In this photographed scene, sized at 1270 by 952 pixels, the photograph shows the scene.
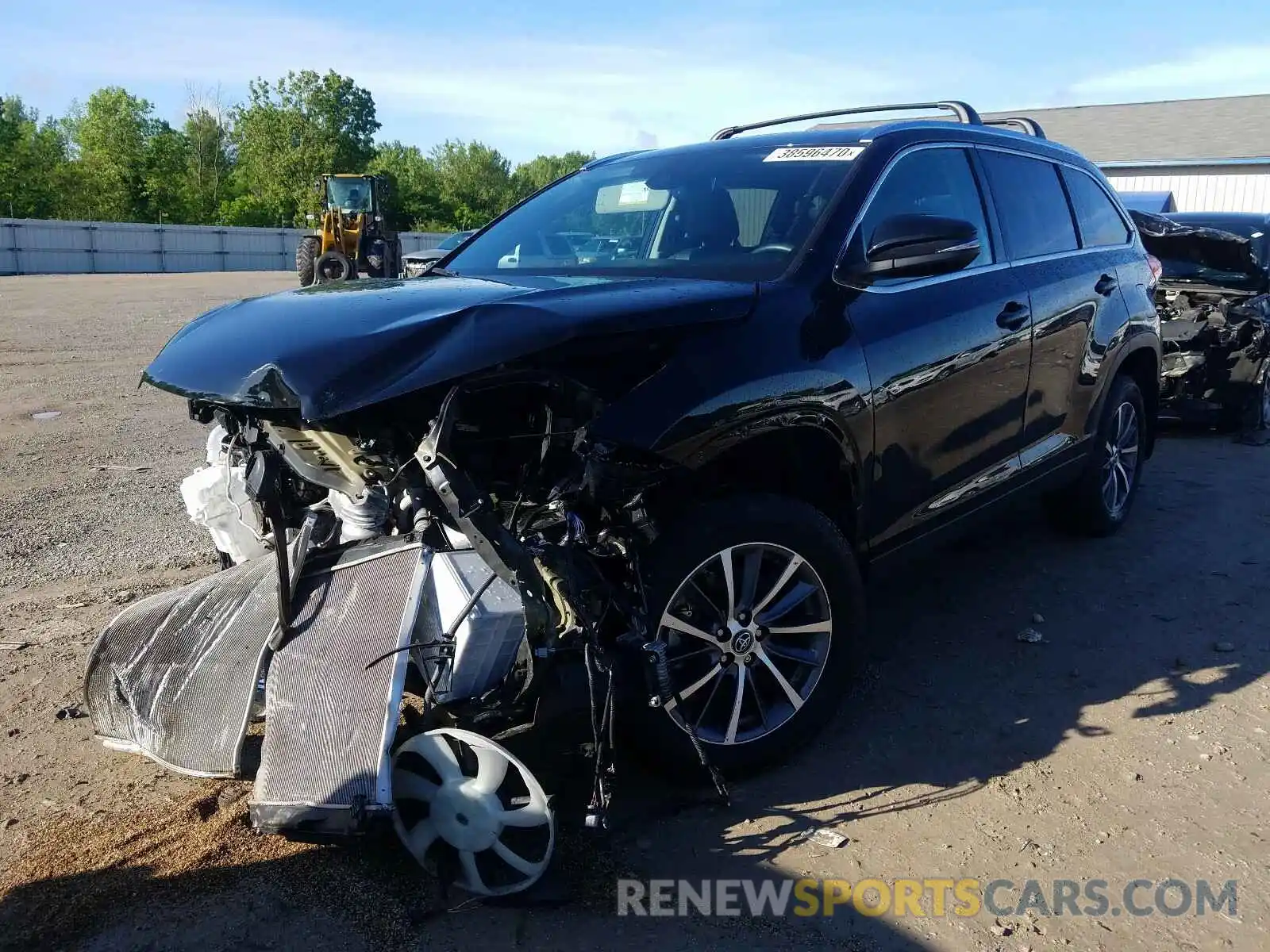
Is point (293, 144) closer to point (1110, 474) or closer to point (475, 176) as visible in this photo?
point (475, 176)

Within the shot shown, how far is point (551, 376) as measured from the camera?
2.87m

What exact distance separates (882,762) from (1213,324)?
22.8 ft

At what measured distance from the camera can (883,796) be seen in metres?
3.35

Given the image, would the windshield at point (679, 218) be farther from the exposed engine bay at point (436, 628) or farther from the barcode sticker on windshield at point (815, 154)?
→ the exposed engine bay at point (436, 628)

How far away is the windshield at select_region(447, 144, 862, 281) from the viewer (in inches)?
147

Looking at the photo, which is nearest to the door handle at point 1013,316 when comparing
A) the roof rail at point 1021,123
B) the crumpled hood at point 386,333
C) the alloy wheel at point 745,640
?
the crumpled hood at point 386,333

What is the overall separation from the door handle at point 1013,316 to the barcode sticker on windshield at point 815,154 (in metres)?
0.92

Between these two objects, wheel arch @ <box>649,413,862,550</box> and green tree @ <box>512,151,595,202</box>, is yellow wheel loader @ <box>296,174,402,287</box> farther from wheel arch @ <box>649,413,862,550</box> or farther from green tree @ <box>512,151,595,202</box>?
green tree @ <box>512,151,595,202</box>

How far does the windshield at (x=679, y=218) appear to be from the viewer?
3.73 meters

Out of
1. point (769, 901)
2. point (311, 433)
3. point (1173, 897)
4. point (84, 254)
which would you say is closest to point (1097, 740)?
point (1173, 897)

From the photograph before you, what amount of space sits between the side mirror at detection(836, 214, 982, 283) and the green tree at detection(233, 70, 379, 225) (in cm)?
6315

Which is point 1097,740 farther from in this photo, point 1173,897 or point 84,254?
point 84,254

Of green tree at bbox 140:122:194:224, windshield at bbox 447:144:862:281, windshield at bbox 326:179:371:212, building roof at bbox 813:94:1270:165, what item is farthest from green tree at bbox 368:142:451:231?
windshield at bbox 447:144:862:281

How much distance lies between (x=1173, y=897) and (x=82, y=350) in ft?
46.7
